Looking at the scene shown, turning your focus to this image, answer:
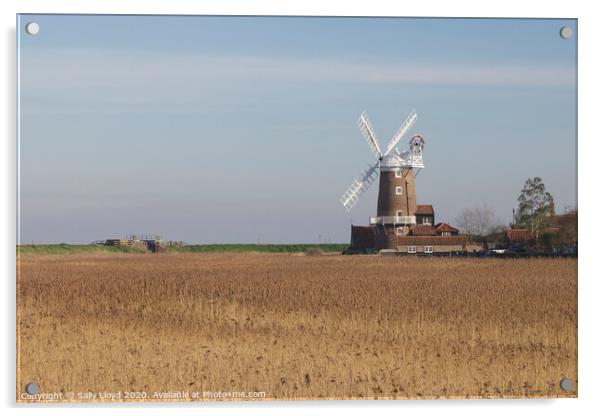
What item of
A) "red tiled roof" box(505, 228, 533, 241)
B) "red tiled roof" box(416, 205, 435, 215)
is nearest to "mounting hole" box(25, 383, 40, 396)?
"red tiled roof" box(416, 205, 435, 215)

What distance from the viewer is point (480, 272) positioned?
18.2 metres

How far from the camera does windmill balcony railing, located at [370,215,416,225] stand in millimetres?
33472

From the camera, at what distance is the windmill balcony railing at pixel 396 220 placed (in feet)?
110

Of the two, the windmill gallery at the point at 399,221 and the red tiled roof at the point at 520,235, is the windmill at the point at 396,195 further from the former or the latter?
the red tiled roof at the point at 520,235

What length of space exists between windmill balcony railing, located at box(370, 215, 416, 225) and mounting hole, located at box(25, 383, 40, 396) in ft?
79.3

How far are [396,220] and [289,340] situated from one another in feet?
82.8

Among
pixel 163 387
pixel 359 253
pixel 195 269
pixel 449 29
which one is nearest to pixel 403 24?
pixel 449 29

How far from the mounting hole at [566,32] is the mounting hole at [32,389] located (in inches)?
287

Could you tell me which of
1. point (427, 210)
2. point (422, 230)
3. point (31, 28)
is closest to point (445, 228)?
point (427, 210)

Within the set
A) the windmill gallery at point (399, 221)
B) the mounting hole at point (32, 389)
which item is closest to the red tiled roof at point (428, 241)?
the windmill gallery at point (399, 221)

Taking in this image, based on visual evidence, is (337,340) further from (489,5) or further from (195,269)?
(195,269)

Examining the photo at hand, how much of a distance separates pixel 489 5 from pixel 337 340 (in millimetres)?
4395

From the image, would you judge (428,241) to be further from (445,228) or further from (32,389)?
(32,389)

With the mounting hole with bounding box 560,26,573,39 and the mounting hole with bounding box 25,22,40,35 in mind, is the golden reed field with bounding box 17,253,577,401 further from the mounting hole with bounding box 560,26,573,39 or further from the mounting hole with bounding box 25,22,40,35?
the mounting hole with bounding box 560,26,573,39
